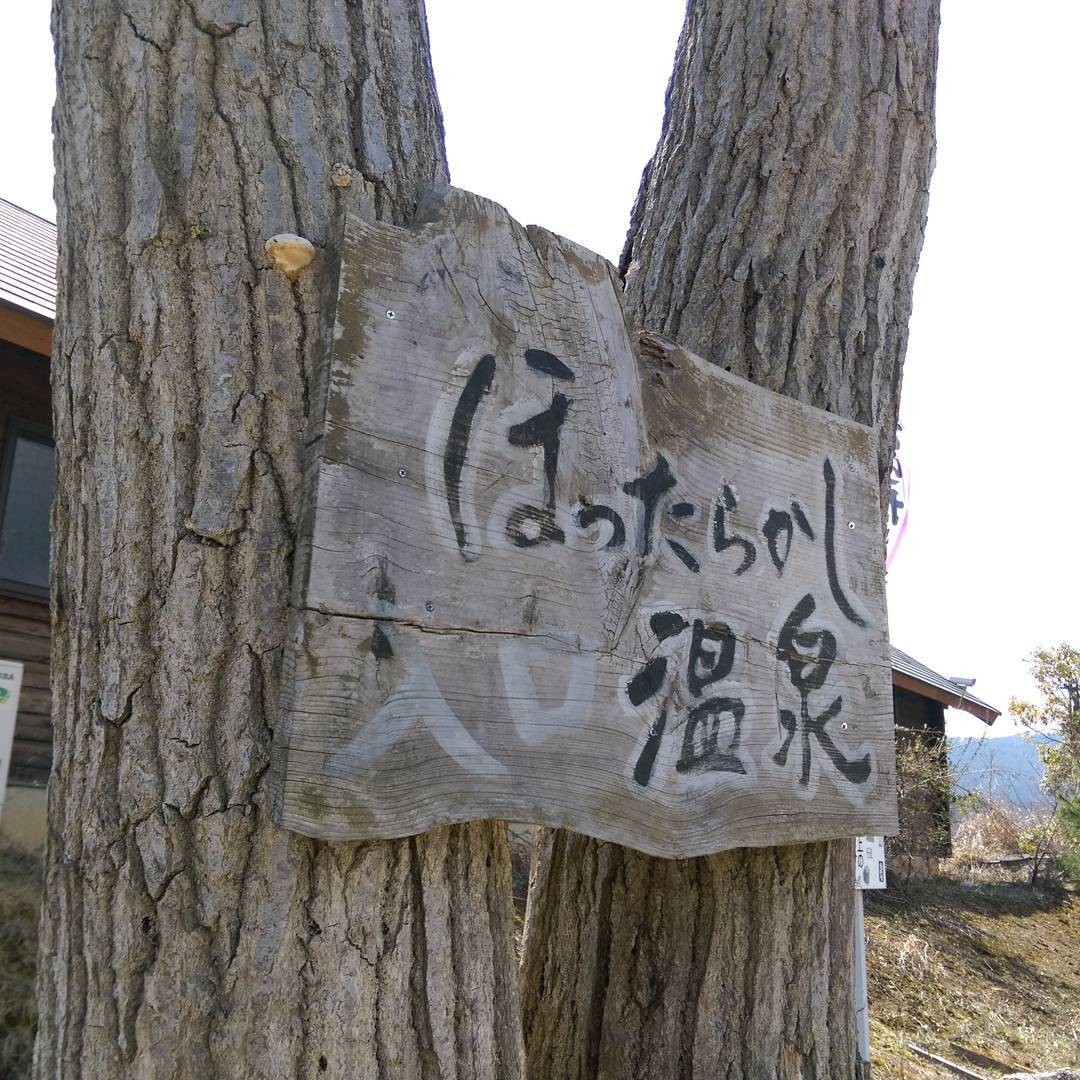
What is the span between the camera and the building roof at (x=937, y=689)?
1258 cm

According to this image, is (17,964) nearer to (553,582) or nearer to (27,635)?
(27,635)

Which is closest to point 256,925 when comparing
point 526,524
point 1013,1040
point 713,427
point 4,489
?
point 526,524

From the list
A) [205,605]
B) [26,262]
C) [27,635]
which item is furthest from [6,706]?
[205,605]

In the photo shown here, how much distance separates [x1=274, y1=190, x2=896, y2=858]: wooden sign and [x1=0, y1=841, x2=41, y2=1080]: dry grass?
2.39 metres

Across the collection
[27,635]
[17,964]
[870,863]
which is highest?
[27,635]

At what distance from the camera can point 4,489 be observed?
19.6ft

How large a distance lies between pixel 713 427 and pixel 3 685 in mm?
3920

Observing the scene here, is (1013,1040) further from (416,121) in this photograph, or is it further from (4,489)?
(4,489)

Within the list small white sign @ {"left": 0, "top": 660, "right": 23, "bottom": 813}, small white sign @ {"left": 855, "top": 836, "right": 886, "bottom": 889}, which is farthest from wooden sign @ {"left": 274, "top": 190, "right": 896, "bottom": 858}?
small white sign @ {"left": 0, "top": 660, "right": 23, "bottom": 813}

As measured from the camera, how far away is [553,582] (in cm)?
148

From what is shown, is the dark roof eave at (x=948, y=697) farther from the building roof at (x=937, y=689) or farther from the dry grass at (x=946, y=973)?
the dry grass at (x=946, y=973)

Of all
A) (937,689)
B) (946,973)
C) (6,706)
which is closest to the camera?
(6,706)

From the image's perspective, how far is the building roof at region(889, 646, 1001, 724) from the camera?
41.3ft

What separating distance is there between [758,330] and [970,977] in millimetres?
6772
